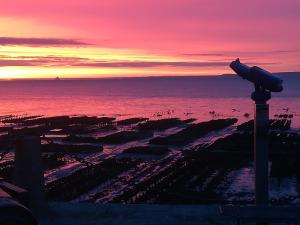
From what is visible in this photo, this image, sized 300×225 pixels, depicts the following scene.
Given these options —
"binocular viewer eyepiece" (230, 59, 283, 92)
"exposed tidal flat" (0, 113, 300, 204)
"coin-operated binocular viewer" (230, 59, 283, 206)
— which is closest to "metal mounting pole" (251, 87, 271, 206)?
"coin-operated binocular viewer" (230, 59, 283, 206)

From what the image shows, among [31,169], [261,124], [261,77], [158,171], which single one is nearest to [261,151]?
[261,124]

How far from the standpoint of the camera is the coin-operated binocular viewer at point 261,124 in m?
6.32

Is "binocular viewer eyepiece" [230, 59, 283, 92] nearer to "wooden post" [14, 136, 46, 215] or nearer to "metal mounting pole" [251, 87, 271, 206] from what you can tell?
"metal mounting pole" [251, 87, 271, 206]

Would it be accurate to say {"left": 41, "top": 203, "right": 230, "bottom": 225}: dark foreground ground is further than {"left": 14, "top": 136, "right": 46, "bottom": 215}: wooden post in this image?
No

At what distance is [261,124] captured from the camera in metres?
6.43

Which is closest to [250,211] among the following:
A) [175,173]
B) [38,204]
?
[38,204]

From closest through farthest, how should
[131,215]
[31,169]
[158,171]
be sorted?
[131,215]
[31,169]
[158,171]

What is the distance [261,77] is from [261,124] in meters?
0.60

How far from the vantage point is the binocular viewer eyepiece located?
6.29m

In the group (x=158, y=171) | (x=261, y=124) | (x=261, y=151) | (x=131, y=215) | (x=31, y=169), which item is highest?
(x=261, y=124)

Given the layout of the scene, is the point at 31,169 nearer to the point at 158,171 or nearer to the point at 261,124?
the point at 261,124

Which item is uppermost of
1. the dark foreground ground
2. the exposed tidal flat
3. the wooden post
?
the wooden post

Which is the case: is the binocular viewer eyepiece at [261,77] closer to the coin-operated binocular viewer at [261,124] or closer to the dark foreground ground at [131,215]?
the coin-operated binocular viewer at [261,124]

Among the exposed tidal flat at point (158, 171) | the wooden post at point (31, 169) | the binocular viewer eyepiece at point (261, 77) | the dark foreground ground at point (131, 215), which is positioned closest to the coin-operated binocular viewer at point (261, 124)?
the binocular viewer eyepiece at point (261, 77)
